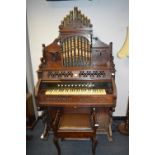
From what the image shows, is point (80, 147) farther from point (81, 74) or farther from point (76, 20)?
point (76, 20)

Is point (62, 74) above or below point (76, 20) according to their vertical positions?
below

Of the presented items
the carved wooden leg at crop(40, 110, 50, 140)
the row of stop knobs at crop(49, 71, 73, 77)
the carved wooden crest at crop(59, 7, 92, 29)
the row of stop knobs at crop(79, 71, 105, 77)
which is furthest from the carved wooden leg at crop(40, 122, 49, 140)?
the carved wooden crest at crop(59, 7, 92, 29)

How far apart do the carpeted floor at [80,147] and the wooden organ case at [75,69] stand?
0.38 meters

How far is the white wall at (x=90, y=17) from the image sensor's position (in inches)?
80.9

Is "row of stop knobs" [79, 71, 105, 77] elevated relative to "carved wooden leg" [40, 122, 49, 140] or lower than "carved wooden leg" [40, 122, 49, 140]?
elevated

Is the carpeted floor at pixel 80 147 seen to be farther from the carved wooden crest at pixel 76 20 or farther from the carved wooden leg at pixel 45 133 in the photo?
the carved wooden crest at pixel 76 20

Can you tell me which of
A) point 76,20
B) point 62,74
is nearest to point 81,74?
point 62,74

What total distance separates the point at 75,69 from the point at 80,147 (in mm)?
806

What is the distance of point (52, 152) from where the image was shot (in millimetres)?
1833

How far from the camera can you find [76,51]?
6.21ft

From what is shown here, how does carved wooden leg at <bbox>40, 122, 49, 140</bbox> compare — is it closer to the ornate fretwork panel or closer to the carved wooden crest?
the ornate fretwork panel

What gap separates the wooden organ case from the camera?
182 cm
